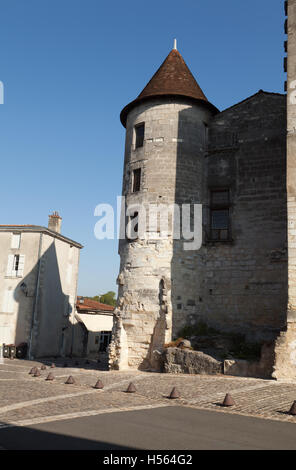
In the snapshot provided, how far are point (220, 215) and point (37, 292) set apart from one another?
32.3 ft

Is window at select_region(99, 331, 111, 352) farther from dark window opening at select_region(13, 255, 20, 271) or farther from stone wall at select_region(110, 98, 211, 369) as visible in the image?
stone wall at select_region(110, 98, 211, 369)

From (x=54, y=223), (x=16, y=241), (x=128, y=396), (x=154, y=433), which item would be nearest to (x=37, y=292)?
(x=16, y=241)

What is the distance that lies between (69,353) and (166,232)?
1138 centimetres

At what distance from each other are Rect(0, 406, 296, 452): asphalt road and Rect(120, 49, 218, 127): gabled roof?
11297mm

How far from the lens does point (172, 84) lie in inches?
589

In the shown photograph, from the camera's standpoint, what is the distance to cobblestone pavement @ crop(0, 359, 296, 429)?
6488 millimetres

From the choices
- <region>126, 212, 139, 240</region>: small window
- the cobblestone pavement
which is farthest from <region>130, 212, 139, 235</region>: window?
the cobblestone pavement

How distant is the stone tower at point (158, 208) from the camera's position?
1323cm

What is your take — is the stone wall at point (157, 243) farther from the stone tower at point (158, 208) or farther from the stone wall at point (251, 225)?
the stone wall at point (251, 225)

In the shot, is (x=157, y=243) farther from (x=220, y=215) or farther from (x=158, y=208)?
(x=220, y=215)

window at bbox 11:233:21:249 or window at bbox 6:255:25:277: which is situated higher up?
window at bbox 11:233:21:249

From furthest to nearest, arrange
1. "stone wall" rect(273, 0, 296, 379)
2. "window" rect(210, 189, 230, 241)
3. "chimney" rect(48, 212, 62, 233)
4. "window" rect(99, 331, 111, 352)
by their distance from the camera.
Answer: "window" rect(99, 331, 111, 352), "chimney" rect(48, 212, 62, 233), "window" rect(210, 189, 230, 241), "stone wall" rect(273, 0, 296, 379)

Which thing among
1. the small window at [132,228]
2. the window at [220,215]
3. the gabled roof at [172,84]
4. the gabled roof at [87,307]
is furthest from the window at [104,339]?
the gabled roof at [172,84]
